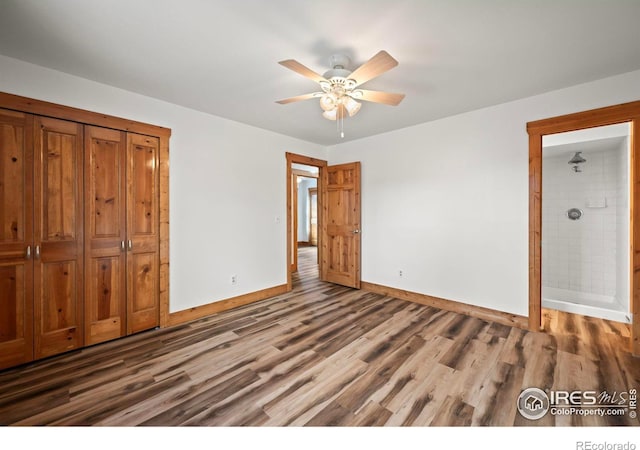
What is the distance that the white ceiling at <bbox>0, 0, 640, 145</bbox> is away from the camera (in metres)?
1.62

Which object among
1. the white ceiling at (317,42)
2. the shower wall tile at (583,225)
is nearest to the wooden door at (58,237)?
A: the white ceiling at (317,42)

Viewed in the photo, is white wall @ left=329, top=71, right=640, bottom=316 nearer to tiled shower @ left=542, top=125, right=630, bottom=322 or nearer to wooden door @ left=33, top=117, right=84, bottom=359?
tiled shower @ left=542, top=125, right=630, bottom=322

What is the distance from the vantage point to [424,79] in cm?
249

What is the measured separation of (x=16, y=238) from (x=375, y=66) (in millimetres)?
3271

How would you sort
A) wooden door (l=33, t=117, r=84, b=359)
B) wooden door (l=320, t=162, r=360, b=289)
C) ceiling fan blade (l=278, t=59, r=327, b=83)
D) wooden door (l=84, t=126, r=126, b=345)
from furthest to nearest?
wooden door (l=320, t=162, r=360, b=289) → wooden door (l=84, t=126, r=126, b=345) → wooden door (l=33, t=117, r=84, b=359) → ceiling fan blade (l=278, t=59, r=327, b=83)

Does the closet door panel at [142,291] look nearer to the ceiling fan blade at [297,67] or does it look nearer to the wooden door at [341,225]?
Answer: the ceiling fan blade at [297,67]

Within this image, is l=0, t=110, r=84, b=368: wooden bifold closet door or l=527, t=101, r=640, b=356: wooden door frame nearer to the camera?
l=0, t=110, r=84, b=368: wooden bifold closet door

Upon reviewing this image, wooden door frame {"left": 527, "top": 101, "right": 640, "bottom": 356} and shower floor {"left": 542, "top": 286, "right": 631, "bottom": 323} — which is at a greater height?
wooden door frame {"left": 527, "top": 101, "right": 640, "bottom": 356}

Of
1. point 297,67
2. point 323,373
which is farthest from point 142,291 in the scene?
point 297,67

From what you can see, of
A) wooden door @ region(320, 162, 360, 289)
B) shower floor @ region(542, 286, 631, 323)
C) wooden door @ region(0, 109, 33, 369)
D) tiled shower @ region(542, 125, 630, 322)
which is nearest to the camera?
wooden door @ region(0, 109, 33, 369)

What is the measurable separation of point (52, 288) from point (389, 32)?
3.59m

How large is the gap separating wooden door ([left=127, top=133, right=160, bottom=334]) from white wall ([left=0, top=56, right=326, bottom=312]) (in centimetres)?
19

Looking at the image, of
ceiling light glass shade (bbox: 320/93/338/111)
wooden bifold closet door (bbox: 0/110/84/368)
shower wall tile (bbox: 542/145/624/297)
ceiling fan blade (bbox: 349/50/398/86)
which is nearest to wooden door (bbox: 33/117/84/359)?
→ wooden bifold closet door (bbox: 0/110/84/368)
